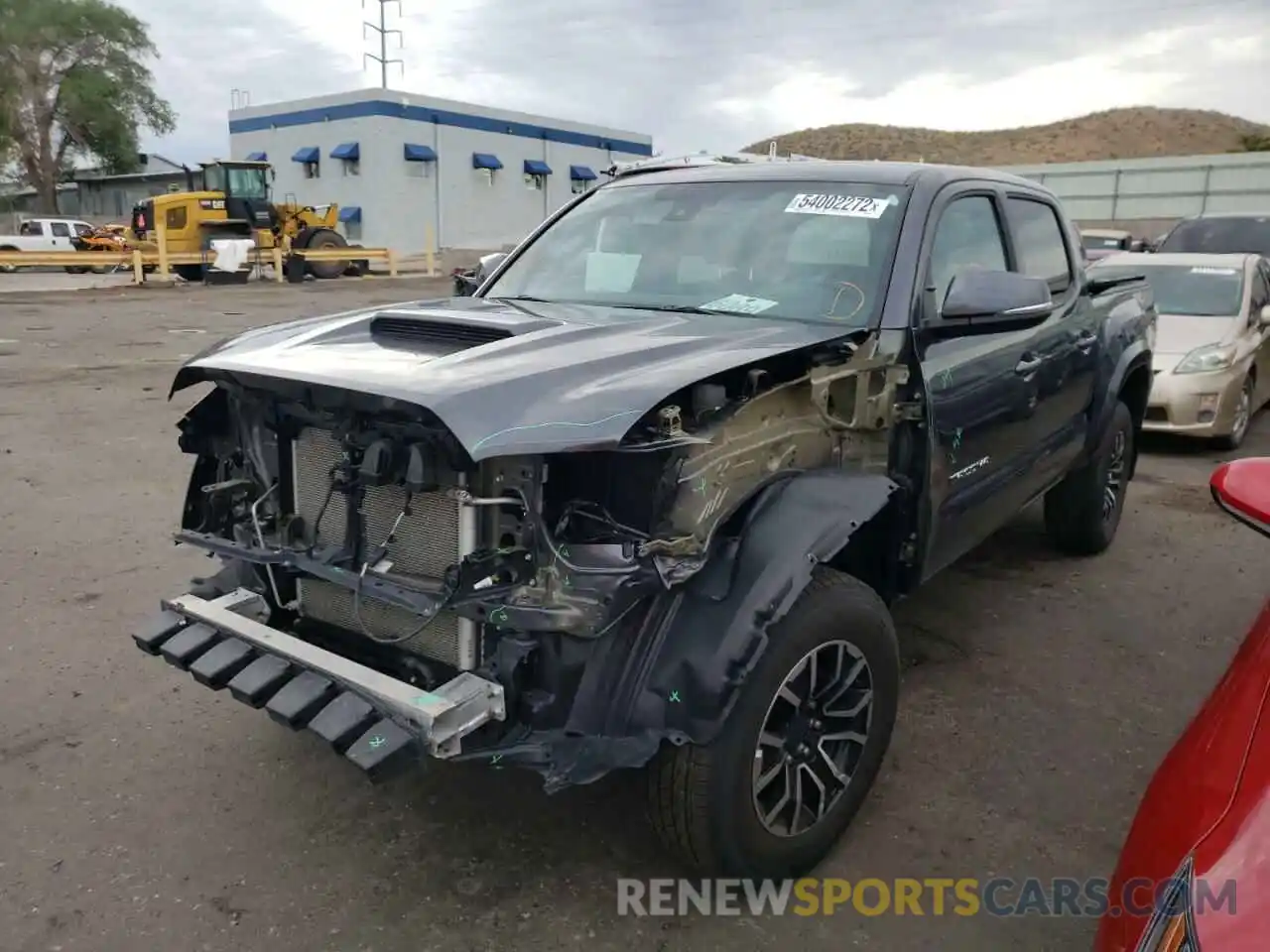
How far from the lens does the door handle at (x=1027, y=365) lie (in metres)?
3.97

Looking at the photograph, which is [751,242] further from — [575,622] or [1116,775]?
[1116,775]

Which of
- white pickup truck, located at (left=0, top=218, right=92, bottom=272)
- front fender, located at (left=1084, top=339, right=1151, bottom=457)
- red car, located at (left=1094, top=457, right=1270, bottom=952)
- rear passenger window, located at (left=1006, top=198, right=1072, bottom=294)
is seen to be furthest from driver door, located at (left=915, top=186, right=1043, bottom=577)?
white pickup truck, located at (left=0, top=218, right=92, bottom=272)

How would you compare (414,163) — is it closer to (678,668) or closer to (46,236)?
(46,236)

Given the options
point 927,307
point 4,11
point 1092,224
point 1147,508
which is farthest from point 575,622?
point 4,11

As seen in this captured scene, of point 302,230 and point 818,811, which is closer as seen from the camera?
point 818,811

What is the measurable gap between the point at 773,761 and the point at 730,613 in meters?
0.49

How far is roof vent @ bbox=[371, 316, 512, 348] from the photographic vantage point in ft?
9.68

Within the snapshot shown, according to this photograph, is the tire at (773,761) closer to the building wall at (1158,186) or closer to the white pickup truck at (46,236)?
the building wall at (1158,186)

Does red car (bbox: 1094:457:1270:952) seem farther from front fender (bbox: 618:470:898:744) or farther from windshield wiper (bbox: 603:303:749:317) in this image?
windshield wiper (bbox: 603:303:749:317)

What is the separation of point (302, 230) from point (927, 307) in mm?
26063

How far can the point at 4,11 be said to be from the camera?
48.5m

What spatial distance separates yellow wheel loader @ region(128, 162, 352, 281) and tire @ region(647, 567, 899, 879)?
25371 mm

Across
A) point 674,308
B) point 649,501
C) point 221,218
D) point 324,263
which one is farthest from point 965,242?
point 221,218

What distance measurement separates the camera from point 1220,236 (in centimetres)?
1262
